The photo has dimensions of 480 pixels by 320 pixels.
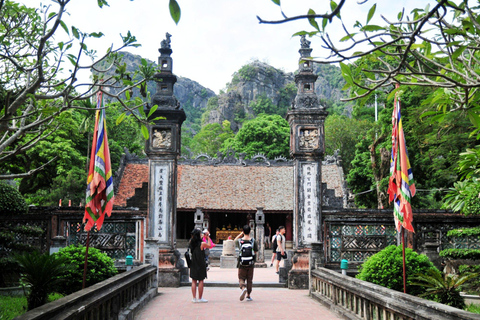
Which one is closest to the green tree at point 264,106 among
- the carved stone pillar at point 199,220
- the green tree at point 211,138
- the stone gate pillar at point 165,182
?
the green tree at point 211,138

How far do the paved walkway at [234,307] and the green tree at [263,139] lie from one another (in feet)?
108

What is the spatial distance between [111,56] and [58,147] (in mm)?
16240

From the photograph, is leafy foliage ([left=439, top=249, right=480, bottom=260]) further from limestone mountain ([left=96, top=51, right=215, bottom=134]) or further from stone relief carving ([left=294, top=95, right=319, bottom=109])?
limestone mountain ([left=96, top=51, right=215, bottom=134])

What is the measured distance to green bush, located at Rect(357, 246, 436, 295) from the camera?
7.27 metres

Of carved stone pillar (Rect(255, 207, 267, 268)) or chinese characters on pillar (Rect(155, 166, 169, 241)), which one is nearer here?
chinese characters on pillar (Rect(155, 166, 169, 241))

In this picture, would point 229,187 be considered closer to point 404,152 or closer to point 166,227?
point 166,227

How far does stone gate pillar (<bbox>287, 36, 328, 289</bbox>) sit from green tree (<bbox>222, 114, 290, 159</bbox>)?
30.4 meters

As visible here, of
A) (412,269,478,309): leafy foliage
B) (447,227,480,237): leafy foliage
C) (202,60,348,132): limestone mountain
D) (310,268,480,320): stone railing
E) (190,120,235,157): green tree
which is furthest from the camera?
(202,60,348,132): limestone mountain

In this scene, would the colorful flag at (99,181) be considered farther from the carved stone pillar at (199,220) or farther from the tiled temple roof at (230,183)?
the tiled temple roof at (230,183)

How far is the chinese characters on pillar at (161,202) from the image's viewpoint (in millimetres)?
12234

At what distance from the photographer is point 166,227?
482 inches

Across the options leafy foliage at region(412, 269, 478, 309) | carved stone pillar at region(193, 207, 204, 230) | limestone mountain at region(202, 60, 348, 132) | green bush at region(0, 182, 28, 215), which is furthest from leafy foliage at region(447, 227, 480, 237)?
limestone mountain at region(202, 60, 348, 132)

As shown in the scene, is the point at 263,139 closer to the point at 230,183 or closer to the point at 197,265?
the point at 230,183

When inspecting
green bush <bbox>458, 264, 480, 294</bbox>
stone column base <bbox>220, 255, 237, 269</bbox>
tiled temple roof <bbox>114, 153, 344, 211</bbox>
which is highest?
tiled temple roof <bbox>114, 153, 344, 211</bbox>
